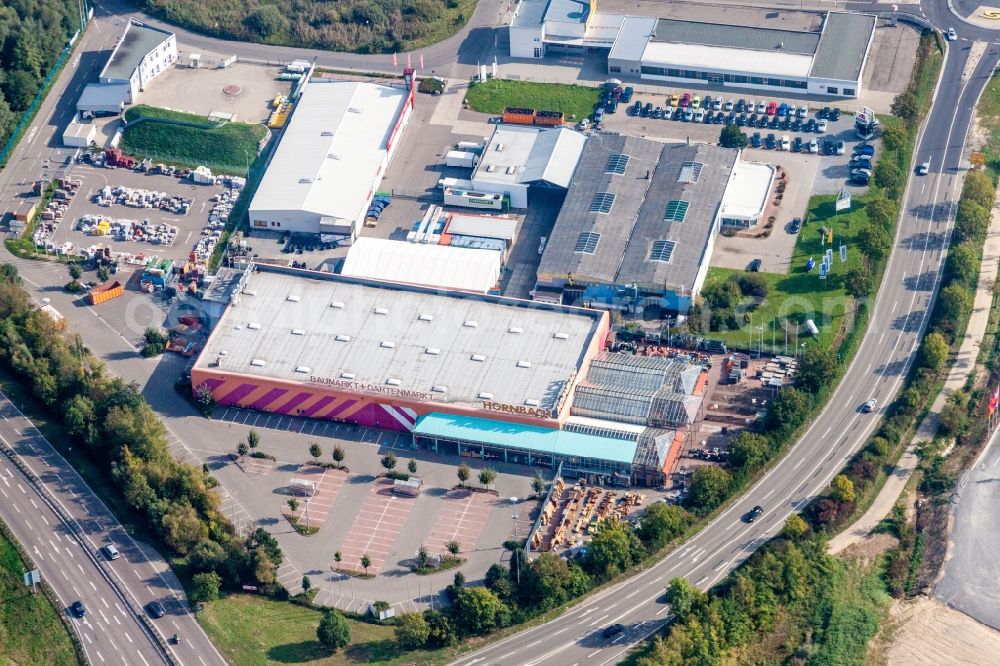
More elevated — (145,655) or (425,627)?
(425,627)

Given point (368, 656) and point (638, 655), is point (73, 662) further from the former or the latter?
point (638, 655)

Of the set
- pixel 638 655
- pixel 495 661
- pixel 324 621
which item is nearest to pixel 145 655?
pixel 324 621

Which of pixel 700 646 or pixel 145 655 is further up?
pixel 700 646

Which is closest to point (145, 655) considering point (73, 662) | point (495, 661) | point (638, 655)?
point (73, 662)

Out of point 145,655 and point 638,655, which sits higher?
point 638,655

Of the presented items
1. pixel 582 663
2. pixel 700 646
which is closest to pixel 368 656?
pixel 582 663

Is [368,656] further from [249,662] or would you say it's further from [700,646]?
[700,646]

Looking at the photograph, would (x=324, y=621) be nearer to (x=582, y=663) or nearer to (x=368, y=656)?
(x=368, y=656)
